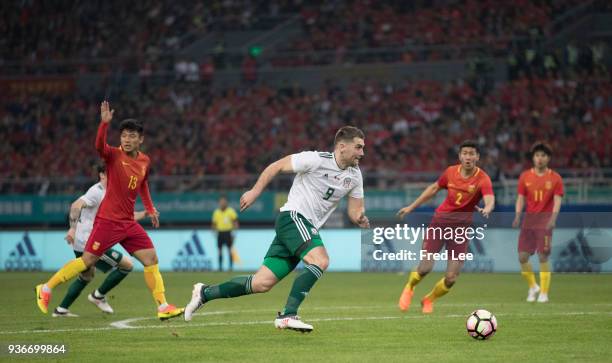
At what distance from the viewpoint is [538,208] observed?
56.9ft

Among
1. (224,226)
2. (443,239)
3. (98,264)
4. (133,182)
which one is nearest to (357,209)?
(133,182)

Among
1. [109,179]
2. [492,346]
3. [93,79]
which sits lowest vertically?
[492,346]

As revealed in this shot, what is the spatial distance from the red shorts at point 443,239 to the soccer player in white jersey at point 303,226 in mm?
3946

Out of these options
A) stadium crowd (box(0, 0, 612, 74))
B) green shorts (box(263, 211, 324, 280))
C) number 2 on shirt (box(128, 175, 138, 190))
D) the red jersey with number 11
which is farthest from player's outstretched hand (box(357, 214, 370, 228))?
stadium crowd (box(0, 0, 612, 74))

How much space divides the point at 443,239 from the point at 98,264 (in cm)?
501

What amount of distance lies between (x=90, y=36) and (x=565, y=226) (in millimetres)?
29082

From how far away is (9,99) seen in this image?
4381 cm

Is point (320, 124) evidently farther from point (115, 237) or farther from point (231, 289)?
point (231, 289)

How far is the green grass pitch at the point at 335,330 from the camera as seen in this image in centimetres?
934

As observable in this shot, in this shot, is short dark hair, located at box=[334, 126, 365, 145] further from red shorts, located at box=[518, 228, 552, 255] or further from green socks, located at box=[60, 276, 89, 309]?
red shorts, located at box=[518, 228, 552, 255]

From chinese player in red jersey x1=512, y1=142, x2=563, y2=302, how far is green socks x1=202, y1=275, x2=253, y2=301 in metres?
7.55

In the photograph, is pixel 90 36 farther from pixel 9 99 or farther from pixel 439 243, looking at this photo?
pixel 439 243

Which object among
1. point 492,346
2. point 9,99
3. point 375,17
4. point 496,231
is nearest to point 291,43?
point 375,17

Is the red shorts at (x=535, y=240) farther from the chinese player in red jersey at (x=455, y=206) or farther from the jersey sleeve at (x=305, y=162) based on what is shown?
the jersey sleeve at (x=305, y=162)
